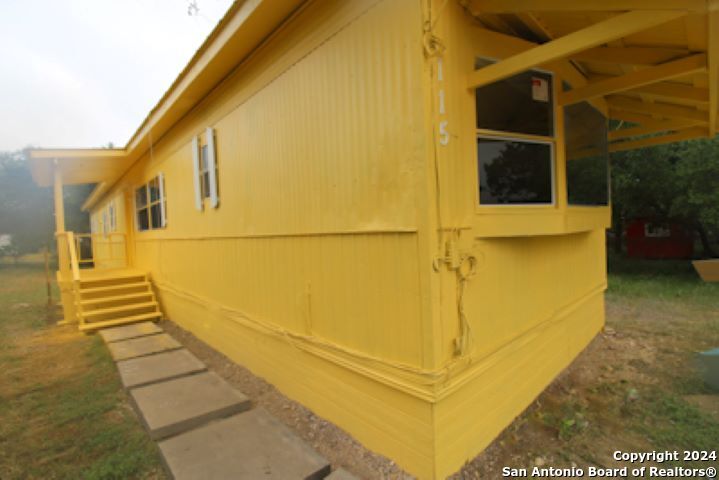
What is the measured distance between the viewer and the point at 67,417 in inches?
141

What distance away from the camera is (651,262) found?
13125mm

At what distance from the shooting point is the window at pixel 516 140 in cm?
287

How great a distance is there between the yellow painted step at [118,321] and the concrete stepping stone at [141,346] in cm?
127

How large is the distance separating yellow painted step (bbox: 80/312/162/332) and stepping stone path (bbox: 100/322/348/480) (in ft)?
7.87

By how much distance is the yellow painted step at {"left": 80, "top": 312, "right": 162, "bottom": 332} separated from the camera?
6.73 m

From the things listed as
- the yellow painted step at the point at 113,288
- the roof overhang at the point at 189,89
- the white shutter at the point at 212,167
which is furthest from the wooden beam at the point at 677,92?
the yellow painted step at the point at 113,288

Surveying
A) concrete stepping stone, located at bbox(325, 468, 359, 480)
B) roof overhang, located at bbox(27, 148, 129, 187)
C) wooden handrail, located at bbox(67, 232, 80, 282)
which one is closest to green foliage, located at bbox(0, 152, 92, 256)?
roof overhang, located at bbox(27, 148, 129, 187)

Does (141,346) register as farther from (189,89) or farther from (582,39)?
(582,39)

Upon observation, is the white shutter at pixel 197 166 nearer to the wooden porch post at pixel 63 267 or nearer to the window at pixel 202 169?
the window at pixel 202 169

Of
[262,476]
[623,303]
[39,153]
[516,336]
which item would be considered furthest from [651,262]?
[39,153]

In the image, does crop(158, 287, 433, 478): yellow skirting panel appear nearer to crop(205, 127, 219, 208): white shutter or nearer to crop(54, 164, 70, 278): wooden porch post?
crop(205, 127, 219, 208): white shutter

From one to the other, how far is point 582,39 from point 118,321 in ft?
25.8

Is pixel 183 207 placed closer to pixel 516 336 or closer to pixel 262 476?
pixel 262 476

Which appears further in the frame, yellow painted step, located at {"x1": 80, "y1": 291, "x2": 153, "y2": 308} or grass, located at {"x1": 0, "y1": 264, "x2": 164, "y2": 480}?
yellow painted step, located at {"x1": 80, "y1": 291, "x2": 153, "y2": 308}
